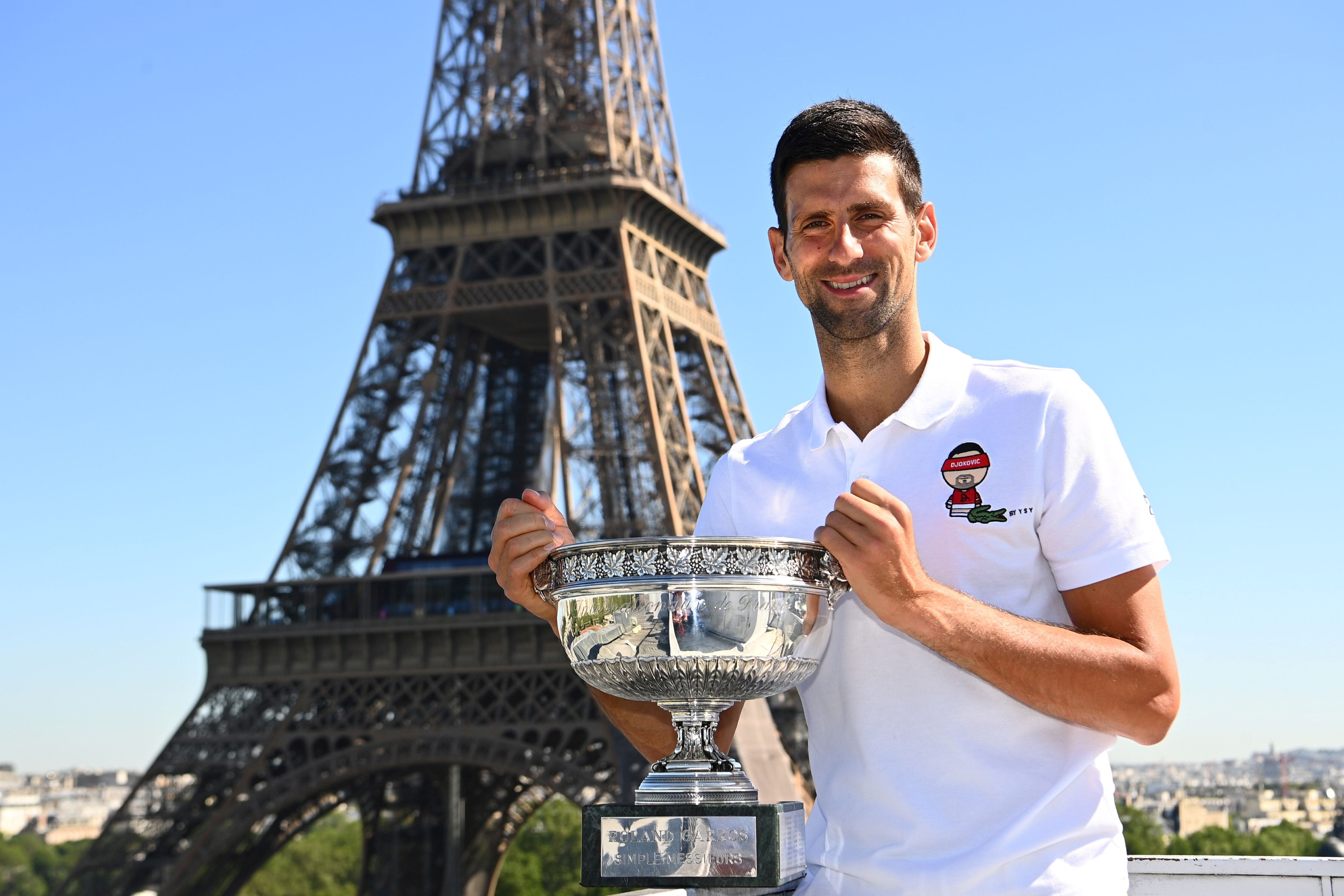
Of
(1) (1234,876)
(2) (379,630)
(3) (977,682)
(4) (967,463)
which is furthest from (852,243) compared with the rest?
(2) (379,630)

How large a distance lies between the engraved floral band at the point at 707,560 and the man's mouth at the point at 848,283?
542 millimetres

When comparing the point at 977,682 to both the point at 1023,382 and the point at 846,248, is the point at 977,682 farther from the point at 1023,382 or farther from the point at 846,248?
the point at 846,248

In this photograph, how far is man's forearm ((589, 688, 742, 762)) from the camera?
3223 millimetres

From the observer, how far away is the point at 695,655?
8.57ft

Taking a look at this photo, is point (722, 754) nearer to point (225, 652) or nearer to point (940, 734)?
point (940, 734)

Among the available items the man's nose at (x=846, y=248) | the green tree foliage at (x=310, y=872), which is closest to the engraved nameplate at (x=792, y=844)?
the man's nose at (x=846, y=248)

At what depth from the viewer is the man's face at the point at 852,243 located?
9.28 ft

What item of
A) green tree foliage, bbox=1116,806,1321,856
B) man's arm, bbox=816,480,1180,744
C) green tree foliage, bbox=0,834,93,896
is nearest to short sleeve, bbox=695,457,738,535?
man's arm, bbox=816,480,1180,744

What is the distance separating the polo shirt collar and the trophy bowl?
1.18 ft

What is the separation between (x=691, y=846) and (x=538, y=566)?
69 centimetres

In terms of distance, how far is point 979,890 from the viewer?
2.51 meters

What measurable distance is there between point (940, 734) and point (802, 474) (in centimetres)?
68

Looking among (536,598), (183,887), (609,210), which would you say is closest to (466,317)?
(609,210)

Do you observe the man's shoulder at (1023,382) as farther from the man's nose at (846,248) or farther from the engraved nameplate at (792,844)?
the engraved nameplate at (792,844)
